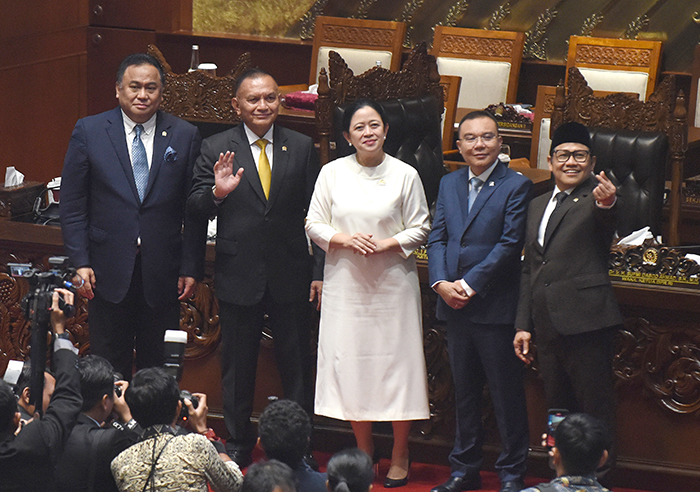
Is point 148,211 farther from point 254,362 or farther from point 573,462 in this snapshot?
point 573,462

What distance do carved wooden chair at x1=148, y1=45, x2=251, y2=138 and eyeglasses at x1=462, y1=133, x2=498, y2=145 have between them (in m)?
1.66

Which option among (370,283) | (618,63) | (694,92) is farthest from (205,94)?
(694,92)

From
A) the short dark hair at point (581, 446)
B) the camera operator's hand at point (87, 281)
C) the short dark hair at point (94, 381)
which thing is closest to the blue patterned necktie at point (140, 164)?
the camera operator's hand at point (87, 281)

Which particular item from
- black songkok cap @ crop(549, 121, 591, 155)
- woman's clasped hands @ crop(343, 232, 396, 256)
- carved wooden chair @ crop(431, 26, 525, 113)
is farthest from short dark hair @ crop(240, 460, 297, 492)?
carved wooden chair @ crop(431, 26, 525, 113)

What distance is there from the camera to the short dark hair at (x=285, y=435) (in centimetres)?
256

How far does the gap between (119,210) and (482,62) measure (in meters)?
4.06

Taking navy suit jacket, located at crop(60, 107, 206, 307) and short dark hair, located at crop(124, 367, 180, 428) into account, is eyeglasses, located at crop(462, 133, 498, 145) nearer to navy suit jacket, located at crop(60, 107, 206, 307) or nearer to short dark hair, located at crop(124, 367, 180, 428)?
navy suit jacket, located at crop(60, 107, 206, 307)

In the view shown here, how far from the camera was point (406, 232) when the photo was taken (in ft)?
11.7

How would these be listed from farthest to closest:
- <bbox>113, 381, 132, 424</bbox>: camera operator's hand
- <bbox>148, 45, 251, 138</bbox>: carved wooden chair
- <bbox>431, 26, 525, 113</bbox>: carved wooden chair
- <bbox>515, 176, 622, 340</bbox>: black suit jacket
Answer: <bbox>431, 26, 525, 113</bbox>: carved wooden chair, <bbox>148, 45, 251, 138</bbox>: carved wooden chair, <bbox>515, 176, 622, 340</bbox>: black suit jacket, <bbox>113, 381, 132, 424</bbox>: camera operator's hand

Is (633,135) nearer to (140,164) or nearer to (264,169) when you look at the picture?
(264,169)

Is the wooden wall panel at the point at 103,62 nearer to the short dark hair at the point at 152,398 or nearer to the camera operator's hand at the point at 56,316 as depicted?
the camera operator's hand at the point at 56,316

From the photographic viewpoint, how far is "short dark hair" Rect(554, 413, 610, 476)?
2596 millimetres

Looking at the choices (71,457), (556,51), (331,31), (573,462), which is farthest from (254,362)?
(556,51)

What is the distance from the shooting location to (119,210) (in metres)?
3.59
